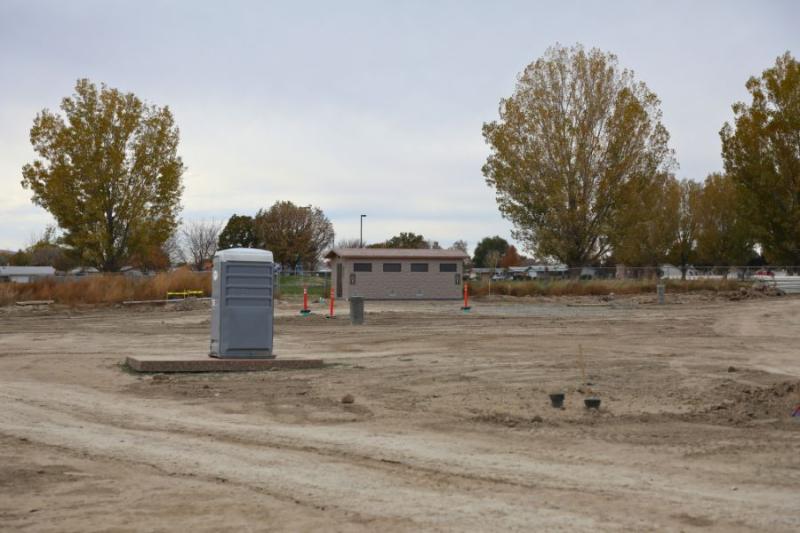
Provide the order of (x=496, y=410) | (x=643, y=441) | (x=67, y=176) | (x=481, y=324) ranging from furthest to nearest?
(x=67, y=176) < (x=481, y=324) < (x=496, y=410) < (x=643, y=441)

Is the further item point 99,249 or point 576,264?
point 576,264

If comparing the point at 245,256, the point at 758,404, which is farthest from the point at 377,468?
the point at 245,256

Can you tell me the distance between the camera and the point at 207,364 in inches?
615

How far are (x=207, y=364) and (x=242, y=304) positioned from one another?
126 cm

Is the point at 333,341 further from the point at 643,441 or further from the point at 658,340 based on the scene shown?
the point at 643,441

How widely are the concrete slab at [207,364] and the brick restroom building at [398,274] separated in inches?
1421

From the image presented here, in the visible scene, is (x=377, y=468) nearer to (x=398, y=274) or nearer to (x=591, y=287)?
(x=398, y=274)

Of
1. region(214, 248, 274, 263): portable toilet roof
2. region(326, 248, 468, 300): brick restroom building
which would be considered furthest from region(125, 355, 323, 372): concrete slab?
region(326, 248, 468, 300): brick restroom building

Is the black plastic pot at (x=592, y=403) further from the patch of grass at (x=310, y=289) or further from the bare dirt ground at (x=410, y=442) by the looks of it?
the patch of grass at (x=310, y=289)

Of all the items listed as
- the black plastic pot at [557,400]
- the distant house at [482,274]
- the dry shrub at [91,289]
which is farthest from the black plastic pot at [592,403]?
the distant house at [482,274]

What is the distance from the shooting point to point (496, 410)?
11.1 m

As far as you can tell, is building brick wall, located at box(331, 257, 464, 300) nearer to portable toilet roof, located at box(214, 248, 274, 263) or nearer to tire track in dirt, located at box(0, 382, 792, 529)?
portable toilet roof, located at box(214, 248, 274, 263)

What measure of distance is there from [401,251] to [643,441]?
4492cm

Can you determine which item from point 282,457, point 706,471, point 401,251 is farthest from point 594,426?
point 401,251
